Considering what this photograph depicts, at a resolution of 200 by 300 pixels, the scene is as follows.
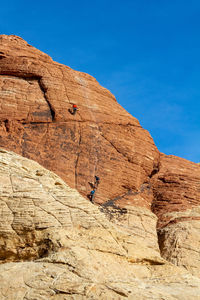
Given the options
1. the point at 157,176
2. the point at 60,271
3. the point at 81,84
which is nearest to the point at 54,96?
the point at 81,84

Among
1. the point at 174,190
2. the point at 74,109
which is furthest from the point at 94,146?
the point at 174,190

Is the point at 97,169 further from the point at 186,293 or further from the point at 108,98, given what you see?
the point at 186,293

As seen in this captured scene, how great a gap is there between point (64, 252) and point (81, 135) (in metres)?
11.8

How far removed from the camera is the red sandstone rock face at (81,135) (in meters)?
21.4

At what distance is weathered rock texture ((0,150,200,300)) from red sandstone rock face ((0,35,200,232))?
6.00 m

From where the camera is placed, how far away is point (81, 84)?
2455 centimetres

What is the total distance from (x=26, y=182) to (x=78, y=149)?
8.58 m

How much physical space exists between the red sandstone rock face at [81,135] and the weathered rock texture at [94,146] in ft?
0.15

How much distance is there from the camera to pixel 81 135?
74.2 feet

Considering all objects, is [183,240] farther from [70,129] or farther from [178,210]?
[70,129]

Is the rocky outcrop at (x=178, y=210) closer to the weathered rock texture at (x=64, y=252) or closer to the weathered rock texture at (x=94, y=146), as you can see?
the weathered rock texture at (x=94, y=146)

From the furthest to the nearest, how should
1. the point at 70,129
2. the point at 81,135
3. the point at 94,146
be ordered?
the point at 94,146 < the point at 81,135 < the point at 70,129

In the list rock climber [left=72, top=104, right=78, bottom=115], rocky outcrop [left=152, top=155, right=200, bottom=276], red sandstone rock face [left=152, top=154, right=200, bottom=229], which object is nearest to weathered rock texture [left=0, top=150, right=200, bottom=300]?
rocky outcrop [left=152, top=155, right=200, bottom=276]

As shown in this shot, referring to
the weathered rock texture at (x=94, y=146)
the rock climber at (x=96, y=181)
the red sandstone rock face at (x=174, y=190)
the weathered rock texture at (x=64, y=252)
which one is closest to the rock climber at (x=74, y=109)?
the weathered rock texture at (x=94, y=146)
